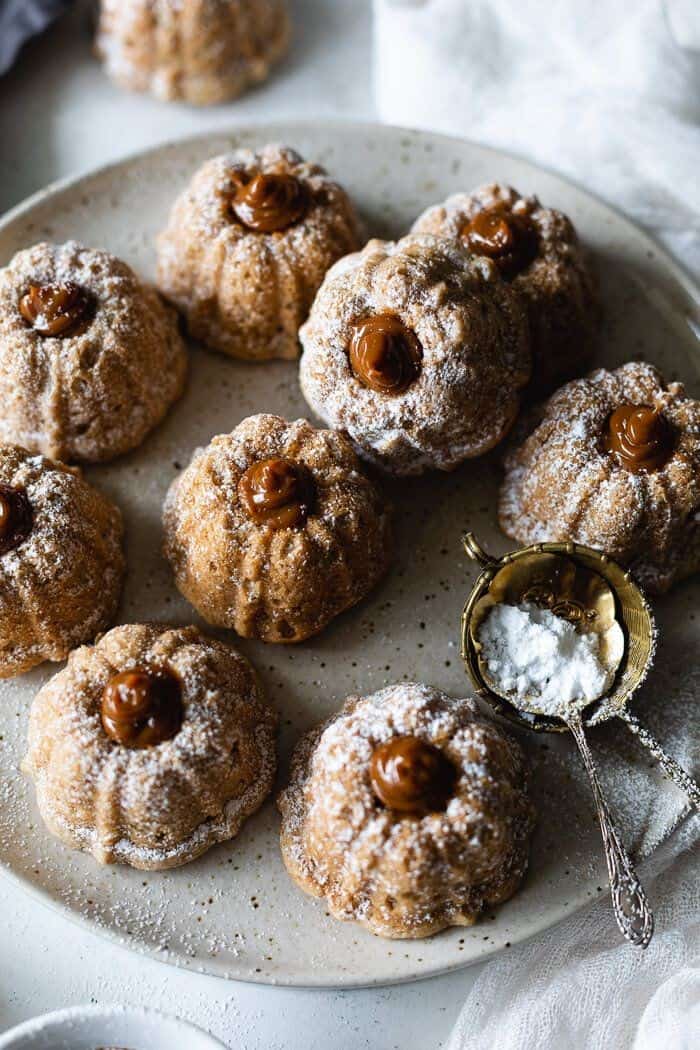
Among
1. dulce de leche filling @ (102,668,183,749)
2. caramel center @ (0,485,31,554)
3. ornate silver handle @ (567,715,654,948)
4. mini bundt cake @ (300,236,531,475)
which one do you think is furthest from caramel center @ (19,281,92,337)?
ornate silver handle @ (567,715,654,948)

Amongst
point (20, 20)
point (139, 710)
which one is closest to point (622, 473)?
point (139, 710)

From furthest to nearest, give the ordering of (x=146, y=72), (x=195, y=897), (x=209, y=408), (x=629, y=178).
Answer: (x=146, y=72), (x=629, y=178), (x=209, y=408), (x=195, y=897)

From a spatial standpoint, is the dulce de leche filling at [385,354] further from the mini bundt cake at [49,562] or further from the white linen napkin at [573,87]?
the white linen napkin at [573,87]

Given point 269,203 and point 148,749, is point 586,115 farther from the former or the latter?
point 148,749

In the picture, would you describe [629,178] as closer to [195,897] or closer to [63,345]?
[63,345]

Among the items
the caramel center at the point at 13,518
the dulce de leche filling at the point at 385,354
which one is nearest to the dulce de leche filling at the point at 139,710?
the caramel center at the point at 13,518

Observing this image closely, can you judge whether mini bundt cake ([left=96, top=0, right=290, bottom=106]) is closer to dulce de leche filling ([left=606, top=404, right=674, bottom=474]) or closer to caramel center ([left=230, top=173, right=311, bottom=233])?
caramel center ([left=230, top=173, right=311, bottom=233])

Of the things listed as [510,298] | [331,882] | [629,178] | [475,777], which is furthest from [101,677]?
[629,178]
